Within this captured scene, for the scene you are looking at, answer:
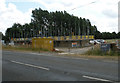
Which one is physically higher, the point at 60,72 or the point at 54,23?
the point at 54,23

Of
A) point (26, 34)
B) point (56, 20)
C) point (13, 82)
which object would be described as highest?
point (56, 20)

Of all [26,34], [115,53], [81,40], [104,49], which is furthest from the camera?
[26,34]

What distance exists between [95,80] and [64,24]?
6851 cm

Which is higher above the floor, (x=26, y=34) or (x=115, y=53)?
(x=26, y=34)

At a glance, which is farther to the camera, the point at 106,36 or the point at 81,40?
the point at 106,36

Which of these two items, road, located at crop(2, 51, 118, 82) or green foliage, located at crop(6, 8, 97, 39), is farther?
green foliage, located at crop(6, 8, 97, 39)

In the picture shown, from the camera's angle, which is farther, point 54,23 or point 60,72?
point 54,23

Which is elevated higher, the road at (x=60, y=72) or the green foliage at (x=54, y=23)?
the green foliage at (x=54, y=23)

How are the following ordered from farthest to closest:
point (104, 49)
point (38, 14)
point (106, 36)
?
point (106, 36) → point (38, 14) → point (104, 49)

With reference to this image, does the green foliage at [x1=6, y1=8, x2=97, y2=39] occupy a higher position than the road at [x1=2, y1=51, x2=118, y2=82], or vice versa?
the green foliage at [x1=6, y1=8, x2=97, y2=39]

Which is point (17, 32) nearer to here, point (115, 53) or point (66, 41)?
point (66, 41)

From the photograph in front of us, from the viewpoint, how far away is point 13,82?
19.3 feet

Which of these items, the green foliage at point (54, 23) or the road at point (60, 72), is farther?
the green foliage at point (54, 23)

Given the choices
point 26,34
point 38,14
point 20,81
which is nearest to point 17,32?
point 26,34
